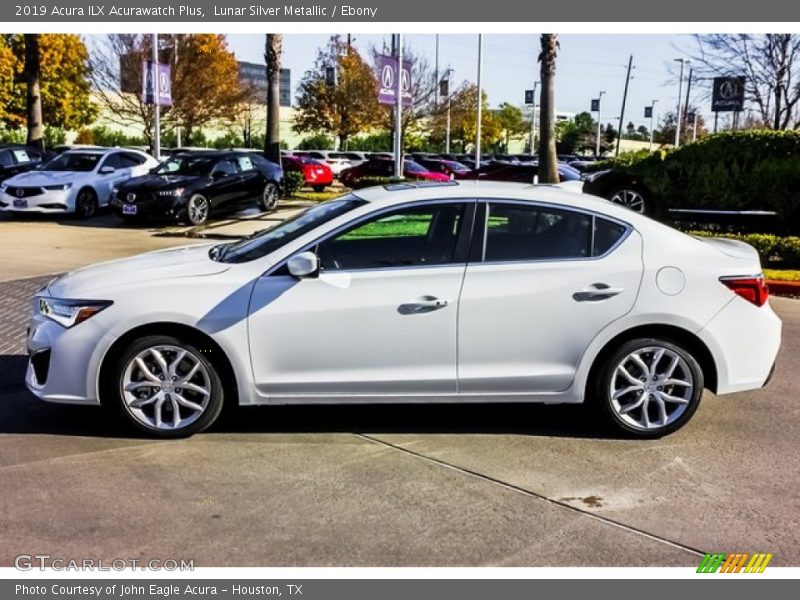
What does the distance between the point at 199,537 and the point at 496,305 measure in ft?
7.08

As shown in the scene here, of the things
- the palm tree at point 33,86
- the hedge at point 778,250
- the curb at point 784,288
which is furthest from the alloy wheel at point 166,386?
the palm tree at point 33,86

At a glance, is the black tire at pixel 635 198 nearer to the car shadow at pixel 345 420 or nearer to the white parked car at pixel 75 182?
the car shadow at pixel 345 420

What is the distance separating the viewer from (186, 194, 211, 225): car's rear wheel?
16922 mm

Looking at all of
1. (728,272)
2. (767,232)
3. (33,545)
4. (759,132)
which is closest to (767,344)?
(728,272)

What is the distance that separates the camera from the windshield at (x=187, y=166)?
700 inches

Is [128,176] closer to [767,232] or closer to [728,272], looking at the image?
[767,232]

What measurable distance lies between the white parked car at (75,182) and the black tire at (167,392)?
47.5 feet

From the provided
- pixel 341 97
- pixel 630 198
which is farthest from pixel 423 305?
pixel 341 97

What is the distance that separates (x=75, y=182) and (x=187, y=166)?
2.68 m

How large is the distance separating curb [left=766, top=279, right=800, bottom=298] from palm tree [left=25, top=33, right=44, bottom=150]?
22.8 m

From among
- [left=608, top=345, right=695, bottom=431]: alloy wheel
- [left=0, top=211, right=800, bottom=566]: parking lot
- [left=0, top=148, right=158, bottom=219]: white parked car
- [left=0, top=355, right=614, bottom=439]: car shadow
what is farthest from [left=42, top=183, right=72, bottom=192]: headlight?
[left=608, top=345, right=695, bottom=431]: alloy wheel

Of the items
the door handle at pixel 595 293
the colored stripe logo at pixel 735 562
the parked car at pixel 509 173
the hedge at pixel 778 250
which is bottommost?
the colored stripe logo at pixel 735 562

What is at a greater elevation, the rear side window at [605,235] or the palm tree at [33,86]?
the palm tree at [33,86]

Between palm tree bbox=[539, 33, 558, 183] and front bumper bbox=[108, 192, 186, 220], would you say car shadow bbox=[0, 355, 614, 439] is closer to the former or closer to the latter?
front bumper bbox=[108, 192, 186, 220]
